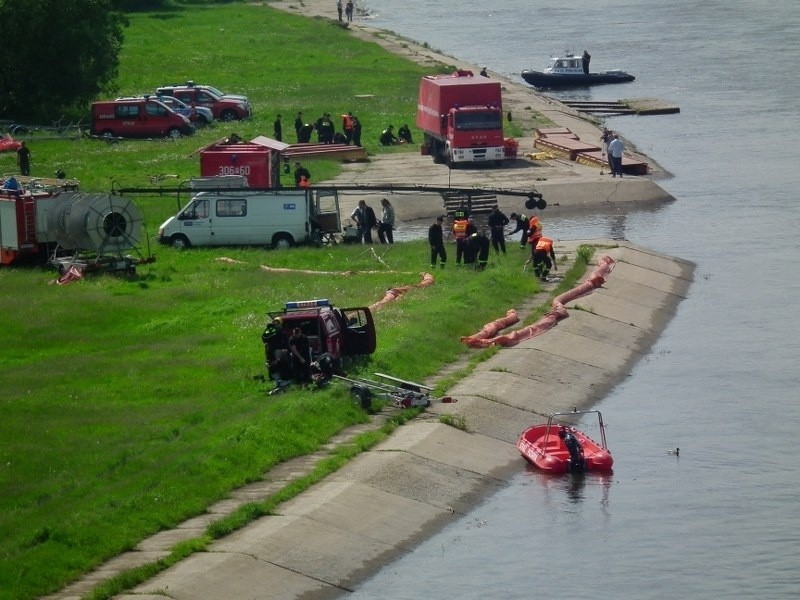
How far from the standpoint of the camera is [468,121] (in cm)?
6350

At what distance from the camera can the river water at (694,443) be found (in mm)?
25672

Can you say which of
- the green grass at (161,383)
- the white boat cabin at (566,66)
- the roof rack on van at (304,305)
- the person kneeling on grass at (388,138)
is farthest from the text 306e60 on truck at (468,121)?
the roof rack on van at (304,305)

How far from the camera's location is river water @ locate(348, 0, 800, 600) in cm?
2567

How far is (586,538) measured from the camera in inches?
1070

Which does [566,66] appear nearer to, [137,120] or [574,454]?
[137,120]

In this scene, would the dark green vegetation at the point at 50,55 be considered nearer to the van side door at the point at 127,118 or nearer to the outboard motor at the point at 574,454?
the van side door at the point at 127,118

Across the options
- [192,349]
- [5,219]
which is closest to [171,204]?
[5,219]

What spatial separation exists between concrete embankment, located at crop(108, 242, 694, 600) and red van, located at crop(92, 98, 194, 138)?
32.9 m

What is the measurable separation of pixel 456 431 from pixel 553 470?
2.24 meters

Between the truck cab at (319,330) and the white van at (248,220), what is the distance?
14.7 m

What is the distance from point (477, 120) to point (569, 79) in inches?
1299

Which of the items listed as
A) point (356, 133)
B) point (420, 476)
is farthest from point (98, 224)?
point (356, 133)

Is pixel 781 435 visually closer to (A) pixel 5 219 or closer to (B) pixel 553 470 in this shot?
(B) pixel 553 470

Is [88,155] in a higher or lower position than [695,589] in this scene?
higher
